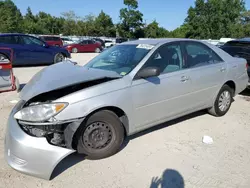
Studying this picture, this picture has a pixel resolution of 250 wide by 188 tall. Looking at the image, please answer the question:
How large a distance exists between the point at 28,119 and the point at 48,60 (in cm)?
984

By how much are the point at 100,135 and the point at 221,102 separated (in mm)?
2760

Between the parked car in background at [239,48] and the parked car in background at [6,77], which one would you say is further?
the parked car in background at [239,48]

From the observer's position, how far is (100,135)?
3150 millimetres

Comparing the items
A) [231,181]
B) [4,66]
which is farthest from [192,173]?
[4,66]

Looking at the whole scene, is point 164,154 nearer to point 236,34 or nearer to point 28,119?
point 28,119

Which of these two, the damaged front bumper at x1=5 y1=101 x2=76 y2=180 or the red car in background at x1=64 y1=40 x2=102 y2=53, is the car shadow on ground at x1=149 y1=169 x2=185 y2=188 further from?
the red car in background at x1=64 y1=40 x2=102 y2=53

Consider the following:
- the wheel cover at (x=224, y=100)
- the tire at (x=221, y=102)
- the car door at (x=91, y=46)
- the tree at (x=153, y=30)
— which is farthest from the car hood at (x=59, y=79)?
the tree at (x=153, y=30)

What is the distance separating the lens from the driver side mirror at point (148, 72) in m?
3.36

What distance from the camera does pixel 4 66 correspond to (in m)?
6.29

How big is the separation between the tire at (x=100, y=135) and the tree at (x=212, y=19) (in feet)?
179

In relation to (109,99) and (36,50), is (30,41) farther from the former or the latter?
(109,99)

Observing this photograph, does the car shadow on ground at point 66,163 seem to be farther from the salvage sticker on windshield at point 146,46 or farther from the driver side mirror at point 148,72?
the salvage sticker on windshield at point 146,46

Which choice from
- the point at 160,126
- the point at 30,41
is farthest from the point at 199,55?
the point at 30,41

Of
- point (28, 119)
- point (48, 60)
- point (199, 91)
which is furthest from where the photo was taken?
point (48, 60)
